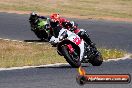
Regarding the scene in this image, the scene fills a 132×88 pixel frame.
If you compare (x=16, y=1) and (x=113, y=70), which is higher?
(x=113, y=70)

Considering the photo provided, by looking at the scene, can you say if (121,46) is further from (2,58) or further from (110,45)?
(2,58)

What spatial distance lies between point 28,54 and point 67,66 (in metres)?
4.11

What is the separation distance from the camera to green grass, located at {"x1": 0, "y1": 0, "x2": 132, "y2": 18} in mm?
44094

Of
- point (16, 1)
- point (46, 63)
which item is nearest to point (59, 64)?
point (46, 63)

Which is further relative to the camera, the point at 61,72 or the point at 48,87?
the point at 61,72

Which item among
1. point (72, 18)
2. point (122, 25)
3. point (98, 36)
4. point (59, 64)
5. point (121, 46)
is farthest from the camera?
point (72, 18)

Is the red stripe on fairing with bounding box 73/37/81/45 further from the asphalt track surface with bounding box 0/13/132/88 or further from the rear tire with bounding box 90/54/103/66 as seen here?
the rear tire with bounding box 90/54/103/66

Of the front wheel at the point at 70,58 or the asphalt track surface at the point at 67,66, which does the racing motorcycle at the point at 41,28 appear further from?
the front wheel at the point at 70,58

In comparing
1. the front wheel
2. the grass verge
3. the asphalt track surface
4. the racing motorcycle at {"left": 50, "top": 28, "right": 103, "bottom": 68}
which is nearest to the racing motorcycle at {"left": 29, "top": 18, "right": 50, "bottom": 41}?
the grass verge

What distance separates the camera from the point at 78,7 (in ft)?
159

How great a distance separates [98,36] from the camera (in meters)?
32.0

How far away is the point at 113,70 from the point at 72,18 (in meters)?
22.2

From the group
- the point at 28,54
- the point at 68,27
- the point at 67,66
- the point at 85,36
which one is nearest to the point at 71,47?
the point at 67,66

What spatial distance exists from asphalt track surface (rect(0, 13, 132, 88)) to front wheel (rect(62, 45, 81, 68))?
18 cm
